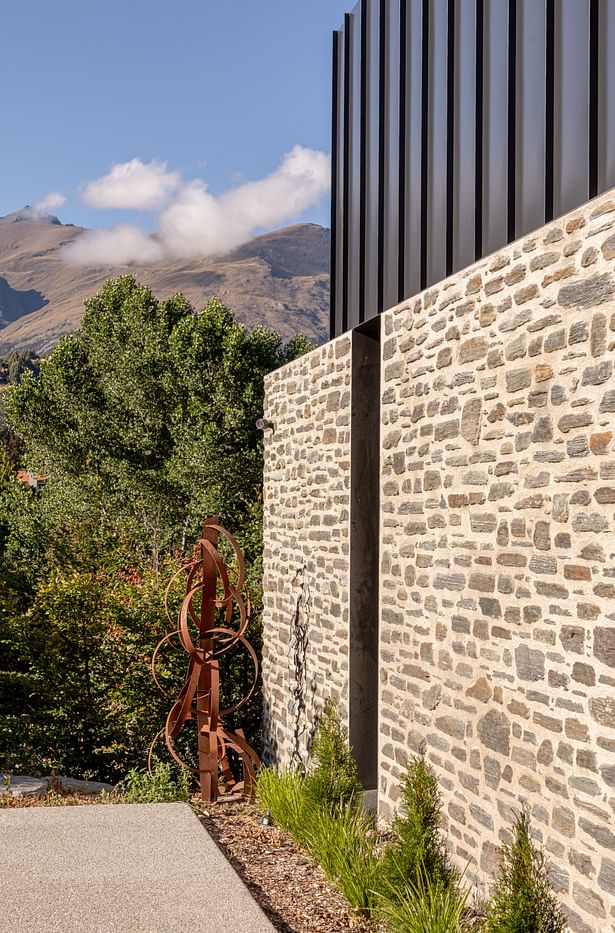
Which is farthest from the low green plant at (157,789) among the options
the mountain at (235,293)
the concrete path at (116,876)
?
the mountain at (235,293)

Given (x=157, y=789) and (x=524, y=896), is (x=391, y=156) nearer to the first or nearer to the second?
(x=524, y=896)

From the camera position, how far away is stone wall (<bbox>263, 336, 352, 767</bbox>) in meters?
7.59

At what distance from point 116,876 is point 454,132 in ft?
18.3

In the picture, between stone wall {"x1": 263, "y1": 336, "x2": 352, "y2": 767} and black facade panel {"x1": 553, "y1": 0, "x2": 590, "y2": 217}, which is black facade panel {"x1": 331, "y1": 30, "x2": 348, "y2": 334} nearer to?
stone wall {"x1": 263, "y1": 336, "x2": 352, "y2": 767}

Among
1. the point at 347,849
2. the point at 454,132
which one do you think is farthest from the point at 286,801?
the point at 454,132

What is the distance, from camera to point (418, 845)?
542 cm

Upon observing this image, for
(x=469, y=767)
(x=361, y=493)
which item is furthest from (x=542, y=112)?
(x=469, y=767)

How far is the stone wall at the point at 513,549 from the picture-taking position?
162 inches

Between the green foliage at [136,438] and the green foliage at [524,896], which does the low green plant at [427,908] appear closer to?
the green foliage at [524,896]

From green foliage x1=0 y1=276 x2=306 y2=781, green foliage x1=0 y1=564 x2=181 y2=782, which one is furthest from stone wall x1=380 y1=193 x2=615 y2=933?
green foliage x1=0 y1=276 x2=306 y2=781

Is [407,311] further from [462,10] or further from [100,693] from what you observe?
[100,693]

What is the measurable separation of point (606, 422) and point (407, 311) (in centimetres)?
264

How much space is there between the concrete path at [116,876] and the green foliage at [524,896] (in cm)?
127

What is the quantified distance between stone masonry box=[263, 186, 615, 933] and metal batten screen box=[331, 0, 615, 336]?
52cm
